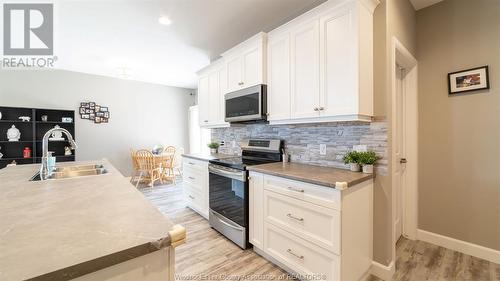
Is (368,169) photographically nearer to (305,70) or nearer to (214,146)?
(305,70)

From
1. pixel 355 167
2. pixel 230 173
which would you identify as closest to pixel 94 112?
pixel 230 173

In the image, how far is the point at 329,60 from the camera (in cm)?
182

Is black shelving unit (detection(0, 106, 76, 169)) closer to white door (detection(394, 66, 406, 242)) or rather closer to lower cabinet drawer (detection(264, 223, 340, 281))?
lower cabinet drawer (detection(264, 223, 340, 281))

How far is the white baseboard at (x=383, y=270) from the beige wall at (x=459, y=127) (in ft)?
3.06

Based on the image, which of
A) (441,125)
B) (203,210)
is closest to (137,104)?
(203,210)

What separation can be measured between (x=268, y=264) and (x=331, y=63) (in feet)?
6.26

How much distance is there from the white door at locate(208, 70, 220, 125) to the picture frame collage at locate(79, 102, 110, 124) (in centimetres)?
329

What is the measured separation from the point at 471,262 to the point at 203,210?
9.57ft

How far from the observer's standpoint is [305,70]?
200cm

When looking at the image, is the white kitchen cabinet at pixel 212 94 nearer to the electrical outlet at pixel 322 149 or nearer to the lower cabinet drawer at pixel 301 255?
the electrical outlet at pixel 322 149

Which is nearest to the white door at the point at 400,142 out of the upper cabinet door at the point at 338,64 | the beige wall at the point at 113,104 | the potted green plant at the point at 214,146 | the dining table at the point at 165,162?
the upper cabinet door at the point at 338,64

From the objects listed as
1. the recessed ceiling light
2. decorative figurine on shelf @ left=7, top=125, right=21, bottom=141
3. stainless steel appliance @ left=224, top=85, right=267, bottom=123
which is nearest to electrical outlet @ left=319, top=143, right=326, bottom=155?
stainless steel appliance @ left=224, top=85, right=267, bottom=123

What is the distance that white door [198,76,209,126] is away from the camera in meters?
3.49

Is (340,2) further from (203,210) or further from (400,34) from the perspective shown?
(203,210)
